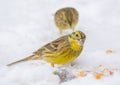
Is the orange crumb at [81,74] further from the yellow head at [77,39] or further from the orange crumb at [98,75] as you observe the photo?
the yellow head at [77,39]

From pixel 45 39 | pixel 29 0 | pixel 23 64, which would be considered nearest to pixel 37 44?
pixel 45 39

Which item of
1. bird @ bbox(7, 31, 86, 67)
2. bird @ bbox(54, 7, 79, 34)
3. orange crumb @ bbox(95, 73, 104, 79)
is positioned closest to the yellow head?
bird @ bbox(7, 31, 86, 67)

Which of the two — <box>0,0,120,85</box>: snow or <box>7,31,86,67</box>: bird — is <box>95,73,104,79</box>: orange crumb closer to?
<box>0,0,120,85</box>: snow

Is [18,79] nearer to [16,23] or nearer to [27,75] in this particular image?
[27,75]

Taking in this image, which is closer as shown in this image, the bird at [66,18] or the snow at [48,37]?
the snow at [48,37]

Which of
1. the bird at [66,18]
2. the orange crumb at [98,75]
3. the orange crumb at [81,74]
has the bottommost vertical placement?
the orange crumb at [98,75]

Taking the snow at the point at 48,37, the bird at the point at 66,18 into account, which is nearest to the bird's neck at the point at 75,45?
the snow at the point at 48,37

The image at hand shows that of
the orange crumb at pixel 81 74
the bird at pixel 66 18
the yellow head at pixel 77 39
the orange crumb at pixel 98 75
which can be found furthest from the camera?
the bird at pixel 66 18
